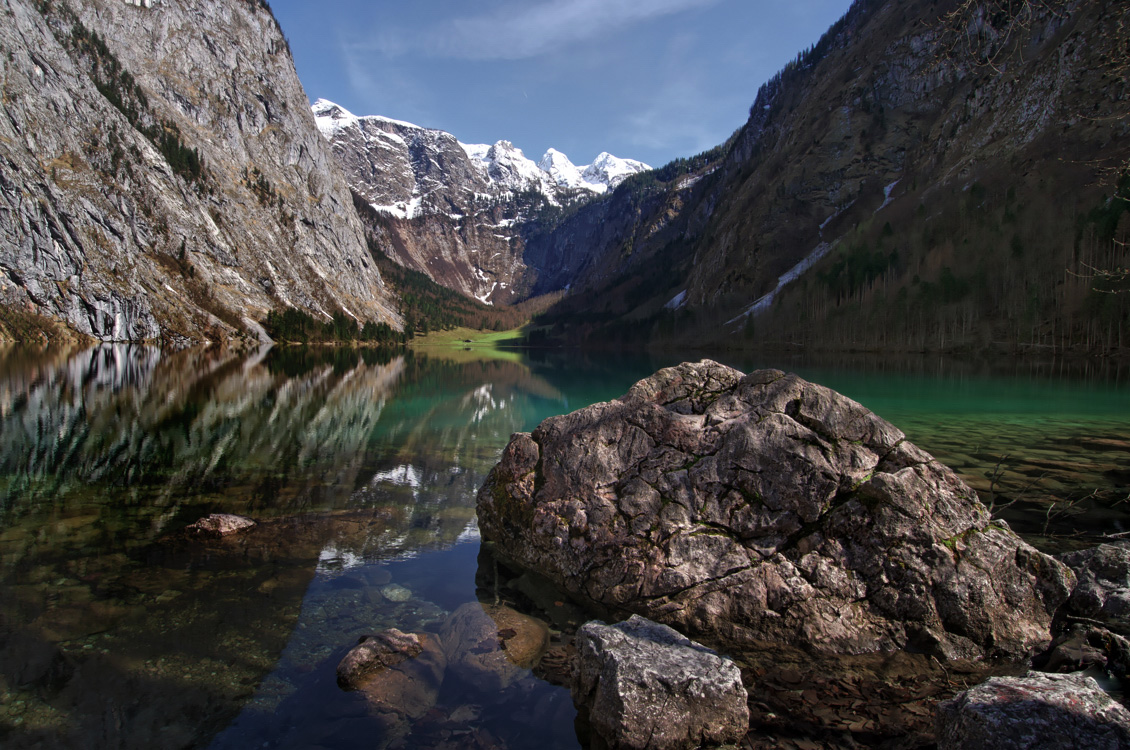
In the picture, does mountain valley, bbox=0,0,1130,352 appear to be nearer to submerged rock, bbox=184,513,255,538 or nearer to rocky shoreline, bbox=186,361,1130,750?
rocky shoreline, bbox=186,361,1130,750

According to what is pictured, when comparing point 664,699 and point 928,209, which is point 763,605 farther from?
point 928,209

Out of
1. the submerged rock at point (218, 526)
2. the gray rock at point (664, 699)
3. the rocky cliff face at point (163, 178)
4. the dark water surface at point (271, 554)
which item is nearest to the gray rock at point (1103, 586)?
the dark water surface at point (271, 554)

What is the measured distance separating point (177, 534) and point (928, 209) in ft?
404

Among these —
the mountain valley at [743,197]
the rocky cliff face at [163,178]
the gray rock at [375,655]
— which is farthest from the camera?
the rocky cliff face at [163,178]

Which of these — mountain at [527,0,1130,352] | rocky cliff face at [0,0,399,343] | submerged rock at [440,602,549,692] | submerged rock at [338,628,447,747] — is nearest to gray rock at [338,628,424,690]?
submerged rock at [338,628,447,747]

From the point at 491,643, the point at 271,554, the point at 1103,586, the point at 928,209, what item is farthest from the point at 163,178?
the point at 928,209

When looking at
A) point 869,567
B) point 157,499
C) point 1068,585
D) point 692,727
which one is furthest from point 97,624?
point 1068,585

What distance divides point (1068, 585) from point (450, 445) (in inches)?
707

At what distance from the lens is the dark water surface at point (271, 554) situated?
582 cm

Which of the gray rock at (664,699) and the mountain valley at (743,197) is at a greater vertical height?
the mountain valley at (743,197)

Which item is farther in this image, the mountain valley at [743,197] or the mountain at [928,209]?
the mountain valley at [743,197]

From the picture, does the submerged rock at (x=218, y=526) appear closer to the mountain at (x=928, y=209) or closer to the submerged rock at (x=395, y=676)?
the submerged rock at (x=395, y=676)

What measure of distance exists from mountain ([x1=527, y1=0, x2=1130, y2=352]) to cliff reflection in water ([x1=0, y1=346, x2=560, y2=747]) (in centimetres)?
1464

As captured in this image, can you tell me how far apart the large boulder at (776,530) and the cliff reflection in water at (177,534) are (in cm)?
301
